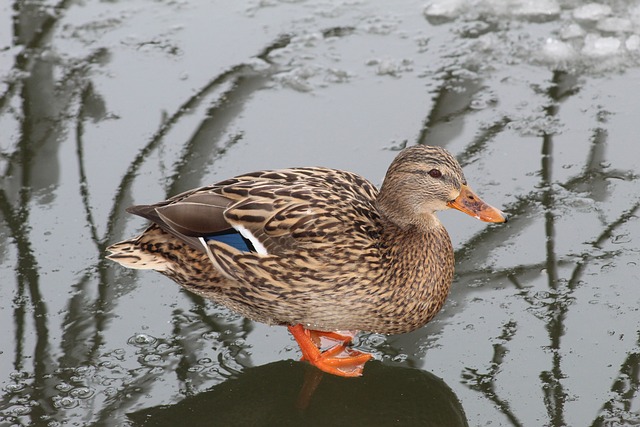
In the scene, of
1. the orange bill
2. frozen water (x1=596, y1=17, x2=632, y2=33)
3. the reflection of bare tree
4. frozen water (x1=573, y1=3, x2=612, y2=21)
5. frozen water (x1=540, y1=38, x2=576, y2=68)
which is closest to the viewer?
the reflection of bare tree

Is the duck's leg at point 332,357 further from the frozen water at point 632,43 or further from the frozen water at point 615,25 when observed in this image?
the frozen water at point 615,25

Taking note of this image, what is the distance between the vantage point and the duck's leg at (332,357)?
399 cm

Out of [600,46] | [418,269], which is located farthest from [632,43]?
[418,269]

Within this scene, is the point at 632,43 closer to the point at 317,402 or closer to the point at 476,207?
the point at 476,207

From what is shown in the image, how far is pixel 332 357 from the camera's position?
4.04 meters

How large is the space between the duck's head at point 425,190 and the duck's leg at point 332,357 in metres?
0.57

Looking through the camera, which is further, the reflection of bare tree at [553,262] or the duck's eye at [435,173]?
the duck's eye at [435,173]

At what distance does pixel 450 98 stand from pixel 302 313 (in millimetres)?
2166

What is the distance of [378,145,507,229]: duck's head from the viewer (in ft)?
13.1

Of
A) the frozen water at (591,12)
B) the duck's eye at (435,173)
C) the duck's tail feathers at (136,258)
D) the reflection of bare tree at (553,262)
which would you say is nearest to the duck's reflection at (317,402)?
the reflection of bare tree at (553,262)

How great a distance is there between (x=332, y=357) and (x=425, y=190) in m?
0.77

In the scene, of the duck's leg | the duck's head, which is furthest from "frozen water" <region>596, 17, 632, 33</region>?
the duck's leg

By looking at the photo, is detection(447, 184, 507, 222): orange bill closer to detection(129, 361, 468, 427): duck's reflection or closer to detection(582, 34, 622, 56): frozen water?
detection(129, 361, 468, 427): duck's reflection

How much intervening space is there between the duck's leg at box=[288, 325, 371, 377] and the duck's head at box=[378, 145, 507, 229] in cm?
57
